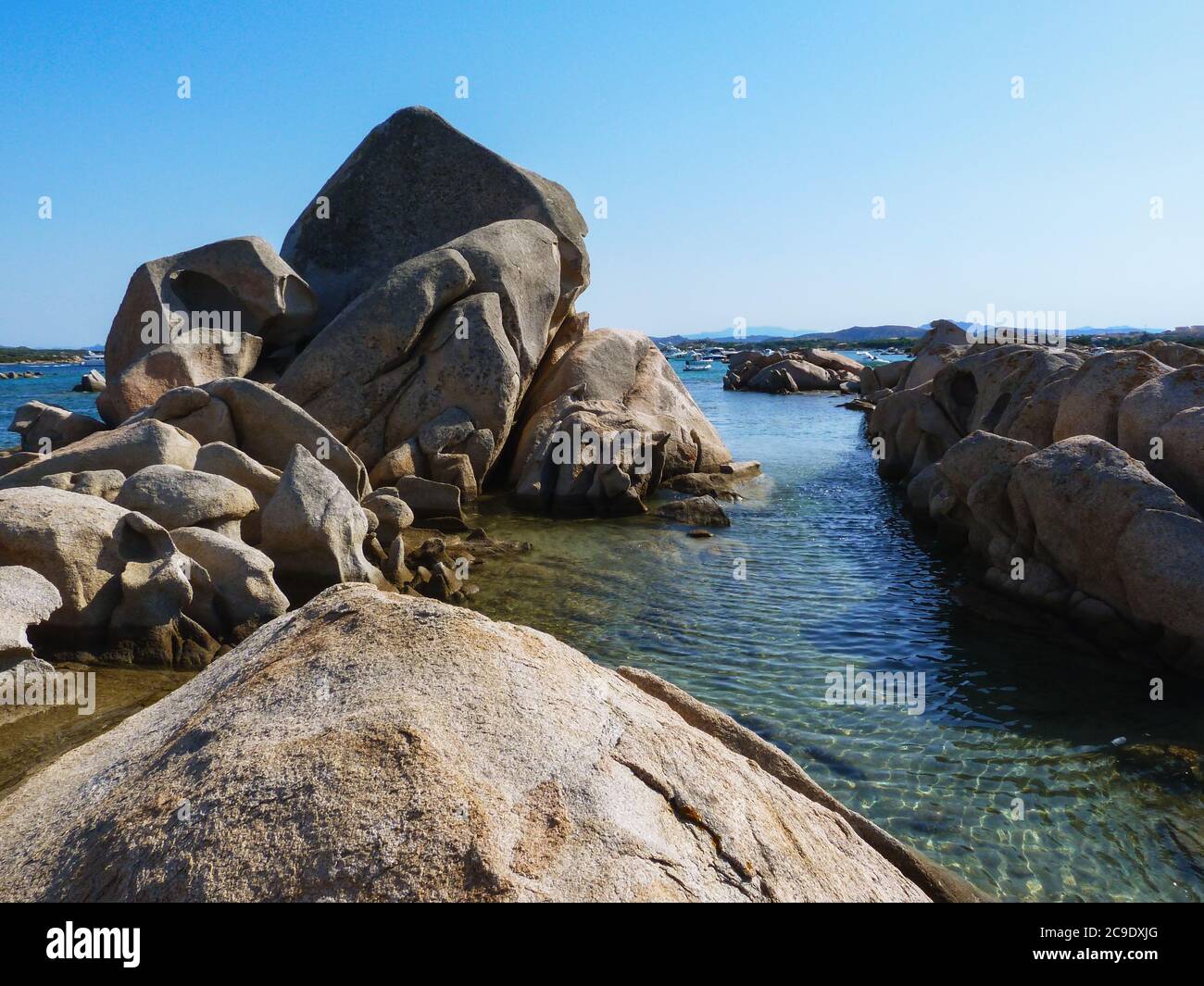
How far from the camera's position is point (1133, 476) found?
39.0 feet

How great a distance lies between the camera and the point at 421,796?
362 cm

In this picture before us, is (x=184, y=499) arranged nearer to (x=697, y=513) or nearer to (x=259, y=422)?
(x=259, y=422)

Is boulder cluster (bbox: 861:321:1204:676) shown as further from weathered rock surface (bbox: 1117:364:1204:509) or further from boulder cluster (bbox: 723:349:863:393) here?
boulder cluster (bbox: 723:349:863:393)

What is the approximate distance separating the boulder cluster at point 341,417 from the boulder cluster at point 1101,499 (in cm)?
857

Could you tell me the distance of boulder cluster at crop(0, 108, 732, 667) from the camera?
10.9 m

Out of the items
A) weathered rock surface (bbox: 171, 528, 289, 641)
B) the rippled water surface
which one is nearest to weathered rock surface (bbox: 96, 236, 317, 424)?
the rippled water surface

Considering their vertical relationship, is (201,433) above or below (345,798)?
above

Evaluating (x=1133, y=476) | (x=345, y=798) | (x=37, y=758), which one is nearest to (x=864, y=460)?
(x=1133, y=476)

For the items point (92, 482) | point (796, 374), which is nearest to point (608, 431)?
point (92, 482)

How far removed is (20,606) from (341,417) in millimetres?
12330

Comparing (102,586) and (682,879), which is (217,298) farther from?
(682,879)

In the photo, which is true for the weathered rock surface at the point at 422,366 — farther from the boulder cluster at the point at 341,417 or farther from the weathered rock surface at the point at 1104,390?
the weathered rock surface at the point at 1104,390
